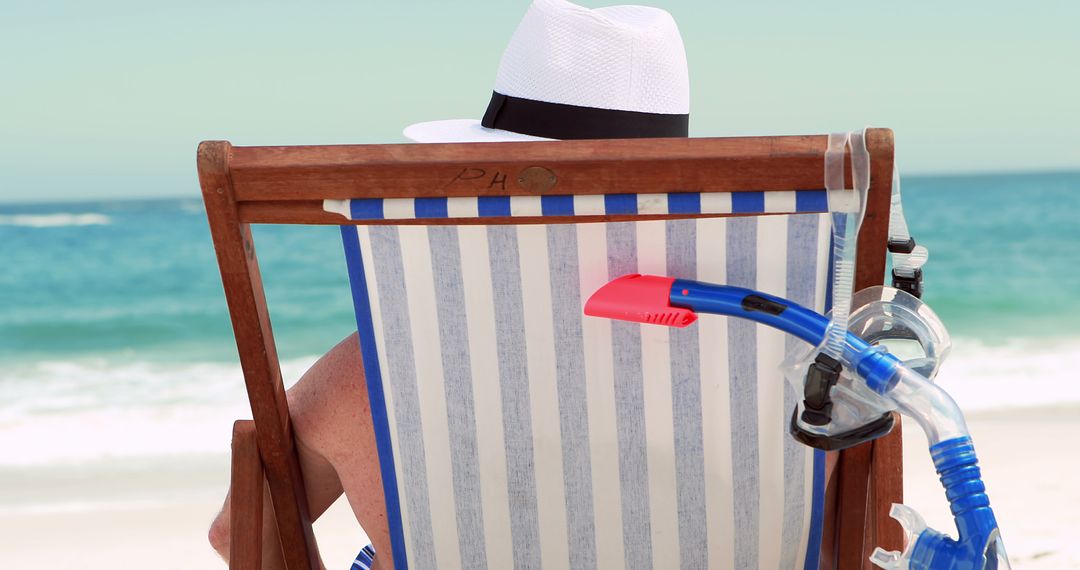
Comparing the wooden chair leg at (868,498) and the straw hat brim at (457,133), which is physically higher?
the straw hat brim at (457,133)

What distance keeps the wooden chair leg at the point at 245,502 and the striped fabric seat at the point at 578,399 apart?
148mm

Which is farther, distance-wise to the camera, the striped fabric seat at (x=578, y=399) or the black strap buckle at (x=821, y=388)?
the striped fabric seat at (x=578, y=399)

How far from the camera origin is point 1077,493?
128 inches

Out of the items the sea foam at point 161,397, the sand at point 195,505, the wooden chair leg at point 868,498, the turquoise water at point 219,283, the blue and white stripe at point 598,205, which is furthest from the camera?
the turquoise water at point 219,283

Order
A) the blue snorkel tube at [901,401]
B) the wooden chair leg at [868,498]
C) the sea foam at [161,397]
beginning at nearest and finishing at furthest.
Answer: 1. the blue snorkel tube at [901,401]
2. the wooden chair leg at [868,498]
3. the sea foam at [161,397]

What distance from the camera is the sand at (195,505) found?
9.94ft

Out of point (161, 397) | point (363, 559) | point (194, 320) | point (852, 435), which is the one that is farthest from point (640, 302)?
point (194, 320)

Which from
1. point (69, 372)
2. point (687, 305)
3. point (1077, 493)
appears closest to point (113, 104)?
point (69, 372)

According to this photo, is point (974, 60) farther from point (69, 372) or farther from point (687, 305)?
point (687, 305)

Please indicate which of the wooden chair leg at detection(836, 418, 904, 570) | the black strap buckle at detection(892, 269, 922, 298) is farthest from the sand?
the black strap buckle at detection(892, 269, 922, 298)

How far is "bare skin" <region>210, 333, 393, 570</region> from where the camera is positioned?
1188 mm

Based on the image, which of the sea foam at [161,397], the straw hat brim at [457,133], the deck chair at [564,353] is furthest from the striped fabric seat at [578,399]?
the sea foam at [161,397]

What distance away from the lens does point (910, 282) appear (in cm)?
100

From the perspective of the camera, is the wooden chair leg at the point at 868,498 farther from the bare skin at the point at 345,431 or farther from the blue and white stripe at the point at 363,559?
the blue and white stripe at the point at 363,559
